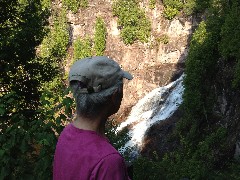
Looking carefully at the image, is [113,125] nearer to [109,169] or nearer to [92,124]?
[92,124]

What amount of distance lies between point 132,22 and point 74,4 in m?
5.43

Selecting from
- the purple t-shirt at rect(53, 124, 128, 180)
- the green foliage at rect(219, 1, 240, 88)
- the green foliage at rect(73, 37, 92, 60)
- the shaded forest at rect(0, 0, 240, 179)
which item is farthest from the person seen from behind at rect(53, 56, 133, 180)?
the green foliage at rect(73, 37, 92, 60)

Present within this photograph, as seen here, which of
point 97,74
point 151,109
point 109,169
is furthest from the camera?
point 151,109

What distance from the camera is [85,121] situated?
206 centimetres

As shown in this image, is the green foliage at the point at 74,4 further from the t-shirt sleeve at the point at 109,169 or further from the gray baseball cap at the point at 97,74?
the t-shirt sleeve at the point at 109,169

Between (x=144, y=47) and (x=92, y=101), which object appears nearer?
(x=92, y=101)

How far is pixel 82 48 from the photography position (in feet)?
96.6

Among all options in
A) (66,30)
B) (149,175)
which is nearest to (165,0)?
(66,30)

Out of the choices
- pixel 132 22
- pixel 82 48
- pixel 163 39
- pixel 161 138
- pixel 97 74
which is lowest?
pixel 161 138

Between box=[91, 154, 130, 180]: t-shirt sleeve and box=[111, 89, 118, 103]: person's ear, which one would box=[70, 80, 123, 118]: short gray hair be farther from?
box=[91, 154, 130, 180]: t-shirt sleeve

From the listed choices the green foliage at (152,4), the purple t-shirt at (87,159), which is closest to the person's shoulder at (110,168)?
the purple t-shirt at (87,159)

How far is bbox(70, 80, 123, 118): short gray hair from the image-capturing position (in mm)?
2002

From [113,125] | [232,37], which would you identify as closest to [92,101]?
[113,125]

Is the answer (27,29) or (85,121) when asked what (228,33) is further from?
(85,121)
